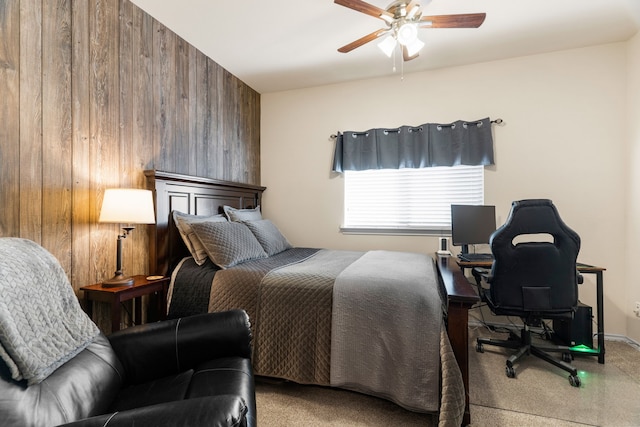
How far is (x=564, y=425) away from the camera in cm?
160

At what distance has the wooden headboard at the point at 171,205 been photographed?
92.9 inches

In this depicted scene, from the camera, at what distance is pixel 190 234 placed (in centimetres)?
233

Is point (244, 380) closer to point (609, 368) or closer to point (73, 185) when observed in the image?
point (73, 185)

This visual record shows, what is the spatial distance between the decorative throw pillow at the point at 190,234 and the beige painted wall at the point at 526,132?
1562 mm

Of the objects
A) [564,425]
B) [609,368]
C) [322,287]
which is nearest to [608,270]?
[609,368]

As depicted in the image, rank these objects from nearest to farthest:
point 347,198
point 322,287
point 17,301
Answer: point 17,301 < point 322,287 < point 347,198

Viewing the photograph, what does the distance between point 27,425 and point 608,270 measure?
13.3 ft

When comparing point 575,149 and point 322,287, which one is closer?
point 322,287

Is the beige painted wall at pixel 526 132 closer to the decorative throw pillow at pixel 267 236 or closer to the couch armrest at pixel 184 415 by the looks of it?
the decorative throw pillow at pixel 267 236

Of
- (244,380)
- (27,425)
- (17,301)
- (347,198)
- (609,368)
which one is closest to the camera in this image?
(27,425)

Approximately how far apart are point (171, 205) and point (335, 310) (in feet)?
5.49

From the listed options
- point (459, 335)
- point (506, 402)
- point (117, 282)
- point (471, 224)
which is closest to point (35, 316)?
point (117, 282)

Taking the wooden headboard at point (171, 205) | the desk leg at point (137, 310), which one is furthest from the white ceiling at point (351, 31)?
the desk leg at point (137, 310)

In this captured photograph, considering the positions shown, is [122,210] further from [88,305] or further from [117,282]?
[88,305]
